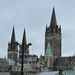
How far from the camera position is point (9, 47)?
171 m

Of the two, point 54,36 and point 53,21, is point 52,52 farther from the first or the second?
point 53,21

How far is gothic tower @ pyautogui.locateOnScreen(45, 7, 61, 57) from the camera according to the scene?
164 m

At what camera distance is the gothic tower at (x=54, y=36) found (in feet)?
536

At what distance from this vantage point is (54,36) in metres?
166

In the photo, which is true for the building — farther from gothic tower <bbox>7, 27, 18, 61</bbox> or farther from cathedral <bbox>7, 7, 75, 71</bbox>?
gothic tower <bbox>7, 27, 18, 61</bbox>

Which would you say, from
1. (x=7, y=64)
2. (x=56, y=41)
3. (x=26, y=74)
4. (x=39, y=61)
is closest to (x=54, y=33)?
(x=56, y=41)

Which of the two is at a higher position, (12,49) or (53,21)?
(53,21)

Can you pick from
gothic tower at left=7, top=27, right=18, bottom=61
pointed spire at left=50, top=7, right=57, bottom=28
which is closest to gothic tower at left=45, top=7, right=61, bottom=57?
pointed spire at left=50, top=7, right=57, bottom=28

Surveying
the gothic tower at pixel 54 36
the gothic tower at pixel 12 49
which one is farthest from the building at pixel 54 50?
the gothic tower at pixel 12 49

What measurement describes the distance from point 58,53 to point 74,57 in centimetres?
701

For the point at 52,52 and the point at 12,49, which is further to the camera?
the point at 12,49

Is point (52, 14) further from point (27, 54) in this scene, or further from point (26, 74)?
point (26, 74)

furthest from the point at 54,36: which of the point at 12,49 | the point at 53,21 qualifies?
the point at 12,49

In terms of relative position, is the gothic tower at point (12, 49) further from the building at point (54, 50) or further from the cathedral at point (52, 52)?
the building at point (54, 50)
